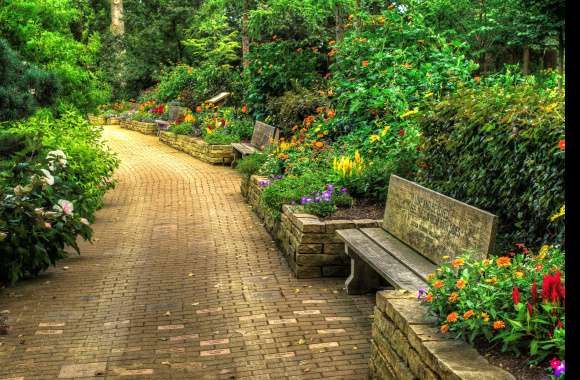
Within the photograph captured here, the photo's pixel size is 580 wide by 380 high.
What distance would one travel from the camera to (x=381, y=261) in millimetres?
5398

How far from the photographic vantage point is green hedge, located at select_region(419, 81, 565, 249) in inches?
190

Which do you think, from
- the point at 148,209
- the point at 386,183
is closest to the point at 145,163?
the point at 148,209

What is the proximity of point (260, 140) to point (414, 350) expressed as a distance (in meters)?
10.3

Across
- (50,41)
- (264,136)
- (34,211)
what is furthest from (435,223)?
(50,41)

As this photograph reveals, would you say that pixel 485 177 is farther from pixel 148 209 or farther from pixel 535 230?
pixel 148 209

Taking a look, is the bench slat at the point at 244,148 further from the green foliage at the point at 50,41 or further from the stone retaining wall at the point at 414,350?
the stone retaining wall at the point at 414,350

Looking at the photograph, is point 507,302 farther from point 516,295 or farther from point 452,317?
point 452,317

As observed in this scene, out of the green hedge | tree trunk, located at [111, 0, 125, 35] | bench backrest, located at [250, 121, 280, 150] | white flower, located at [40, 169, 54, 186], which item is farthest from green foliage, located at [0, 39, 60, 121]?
tree trunk, located at [111, 0, 125, 35]

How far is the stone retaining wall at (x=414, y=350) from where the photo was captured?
309 centimetres

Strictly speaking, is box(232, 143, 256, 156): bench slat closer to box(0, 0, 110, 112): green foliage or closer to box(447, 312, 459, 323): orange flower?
box(0, 0, 110, 112): green foliage

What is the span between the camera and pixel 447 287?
12.3ft

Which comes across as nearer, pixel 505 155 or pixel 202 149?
pixel 505 155

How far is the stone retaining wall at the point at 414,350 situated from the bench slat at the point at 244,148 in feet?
28.8

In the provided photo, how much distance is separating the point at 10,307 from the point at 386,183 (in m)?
4.12
